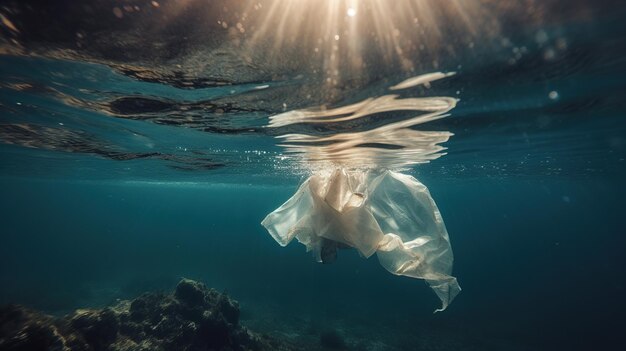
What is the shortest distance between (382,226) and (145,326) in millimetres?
10408

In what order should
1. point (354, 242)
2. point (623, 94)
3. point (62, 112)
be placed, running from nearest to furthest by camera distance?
point (354, 242)
point (623, 94)
point (62, 112)

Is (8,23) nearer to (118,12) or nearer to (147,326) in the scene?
(118,12)

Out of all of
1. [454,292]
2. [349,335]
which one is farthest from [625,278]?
[454,292]

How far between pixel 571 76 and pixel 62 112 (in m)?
13.2

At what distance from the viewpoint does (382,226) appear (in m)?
5.98

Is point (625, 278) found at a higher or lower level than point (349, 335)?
lower

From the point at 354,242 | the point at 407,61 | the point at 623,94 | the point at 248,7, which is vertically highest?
the point at 248,7

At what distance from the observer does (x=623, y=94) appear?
8.12m

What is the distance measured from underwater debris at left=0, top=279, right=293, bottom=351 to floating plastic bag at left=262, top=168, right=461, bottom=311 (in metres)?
7.38

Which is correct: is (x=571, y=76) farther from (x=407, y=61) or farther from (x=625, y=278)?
(x=625, y=278)

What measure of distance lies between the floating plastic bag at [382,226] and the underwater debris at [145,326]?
291 inches

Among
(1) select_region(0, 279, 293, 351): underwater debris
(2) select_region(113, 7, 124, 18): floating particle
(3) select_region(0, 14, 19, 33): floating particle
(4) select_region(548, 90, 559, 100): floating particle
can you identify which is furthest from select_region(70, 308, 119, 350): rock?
(4) select_region(548, 90, 559, 100): floating particle

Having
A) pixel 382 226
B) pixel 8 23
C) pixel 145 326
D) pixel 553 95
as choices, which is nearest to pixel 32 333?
pixel 145 326

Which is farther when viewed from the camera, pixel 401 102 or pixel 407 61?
pixel 401 102
